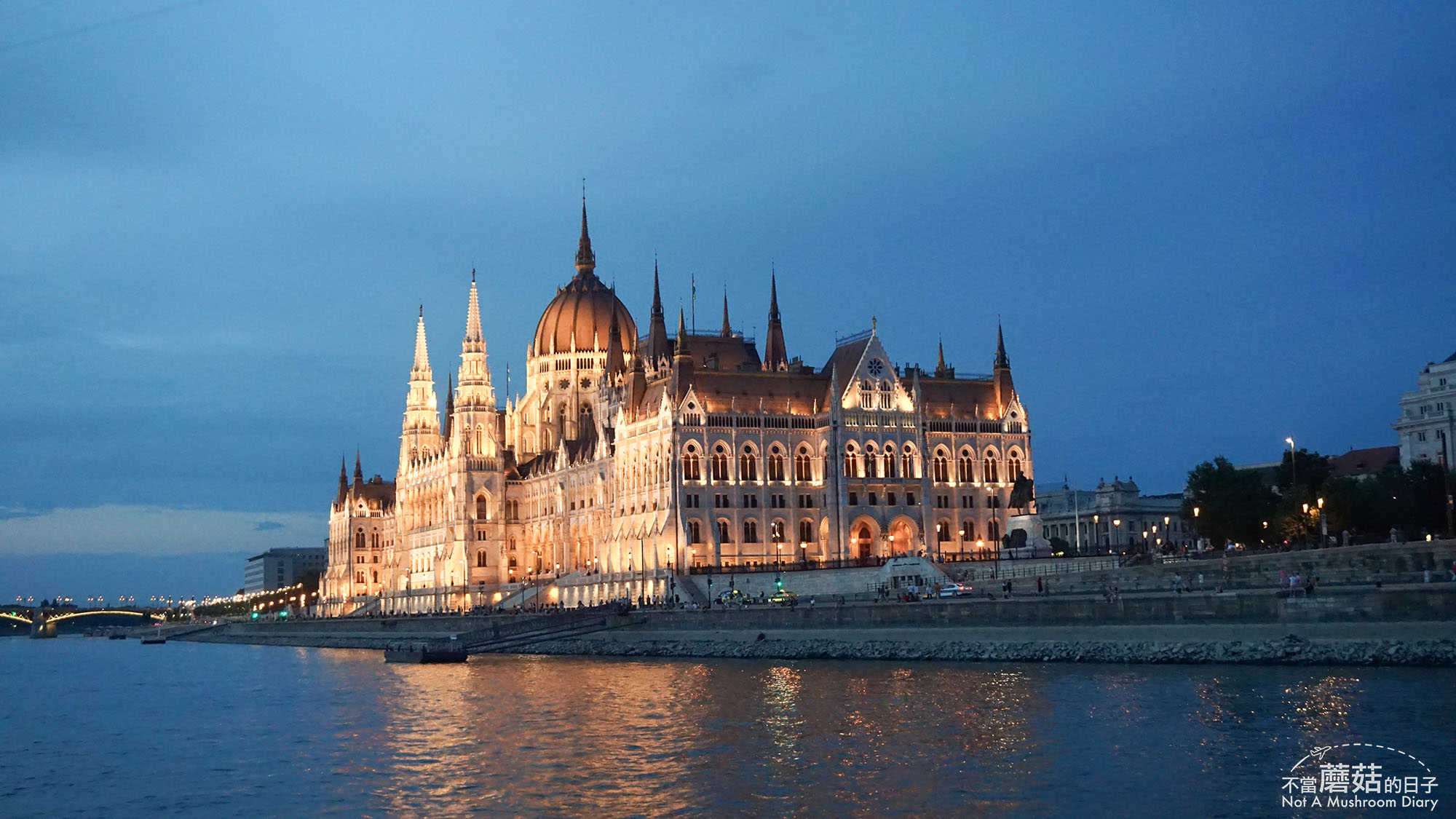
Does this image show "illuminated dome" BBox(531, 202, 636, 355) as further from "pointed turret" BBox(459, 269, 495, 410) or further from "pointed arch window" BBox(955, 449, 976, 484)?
"pointed arch window" BBox(955, 449, 976, 484)

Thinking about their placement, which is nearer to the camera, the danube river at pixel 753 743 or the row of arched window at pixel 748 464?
the danube river at pixel 753 743

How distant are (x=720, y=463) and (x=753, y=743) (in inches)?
3025

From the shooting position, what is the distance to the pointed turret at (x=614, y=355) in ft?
495

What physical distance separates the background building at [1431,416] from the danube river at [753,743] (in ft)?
180

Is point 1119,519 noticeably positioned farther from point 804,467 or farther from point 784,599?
point 784,599

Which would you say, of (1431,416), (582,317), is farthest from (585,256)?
(1431,416)

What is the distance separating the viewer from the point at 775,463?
125875mm

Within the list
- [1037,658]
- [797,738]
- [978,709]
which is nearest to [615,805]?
[797,738]

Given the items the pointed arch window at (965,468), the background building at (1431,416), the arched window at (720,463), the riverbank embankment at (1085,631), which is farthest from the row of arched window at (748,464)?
the background building at (1431,416)

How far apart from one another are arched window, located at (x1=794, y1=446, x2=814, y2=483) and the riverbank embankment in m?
25.9

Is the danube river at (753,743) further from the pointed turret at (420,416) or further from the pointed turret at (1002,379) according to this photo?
the pointed turret at (420,416)

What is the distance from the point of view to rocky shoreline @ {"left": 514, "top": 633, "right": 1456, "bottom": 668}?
5775 centimetres

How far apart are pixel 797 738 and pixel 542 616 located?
63789 millimetres

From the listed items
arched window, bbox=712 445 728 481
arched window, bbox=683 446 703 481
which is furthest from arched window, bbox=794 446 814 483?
arched window, bbox=683 446 703 481
